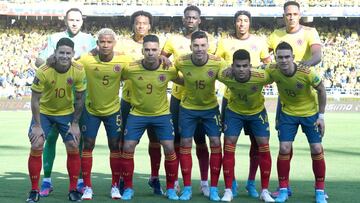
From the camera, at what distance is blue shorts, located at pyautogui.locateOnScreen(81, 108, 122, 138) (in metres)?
8.20

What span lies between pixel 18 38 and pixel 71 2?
12.9 ft

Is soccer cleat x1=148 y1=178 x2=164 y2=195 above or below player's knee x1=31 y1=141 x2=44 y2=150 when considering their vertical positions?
below

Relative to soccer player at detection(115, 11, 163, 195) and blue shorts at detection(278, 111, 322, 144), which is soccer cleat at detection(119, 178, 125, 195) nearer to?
soccer player at detection(115, 11, 163, 195)

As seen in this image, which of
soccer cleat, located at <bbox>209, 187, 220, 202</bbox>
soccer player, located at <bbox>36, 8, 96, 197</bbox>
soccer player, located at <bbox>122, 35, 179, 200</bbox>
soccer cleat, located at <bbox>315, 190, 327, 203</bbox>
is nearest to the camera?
soccer cleat, located at <bbox>315, 190, 327, 203</bbox>

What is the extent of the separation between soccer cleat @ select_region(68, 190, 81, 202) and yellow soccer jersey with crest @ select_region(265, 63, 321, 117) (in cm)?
265

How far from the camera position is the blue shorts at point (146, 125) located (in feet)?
26.6

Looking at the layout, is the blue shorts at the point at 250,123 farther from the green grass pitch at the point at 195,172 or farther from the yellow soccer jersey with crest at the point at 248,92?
the green grass pitch at the point at 195,172

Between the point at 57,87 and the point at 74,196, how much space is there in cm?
129

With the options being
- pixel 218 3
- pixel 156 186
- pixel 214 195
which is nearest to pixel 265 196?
pixel 214 195

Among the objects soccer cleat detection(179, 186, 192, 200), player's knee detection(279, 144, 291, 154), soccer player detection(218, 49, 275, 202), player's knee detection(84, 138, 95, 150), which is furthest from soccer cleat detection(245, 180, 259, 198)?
player's knee detection(84, 138, 95, 150)

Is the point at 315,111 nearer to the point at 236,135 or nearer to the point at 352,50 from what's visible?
the point at 236,135

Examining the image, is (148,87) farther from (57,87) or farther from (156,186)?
(156,186)

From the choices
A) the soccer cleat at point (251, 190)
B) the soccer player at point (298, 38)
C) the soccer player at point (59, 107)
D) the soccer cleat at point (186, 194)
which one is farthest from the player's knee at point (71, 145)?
the soccer player at point (298, 38)

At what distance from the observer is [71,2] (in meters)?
36.3
